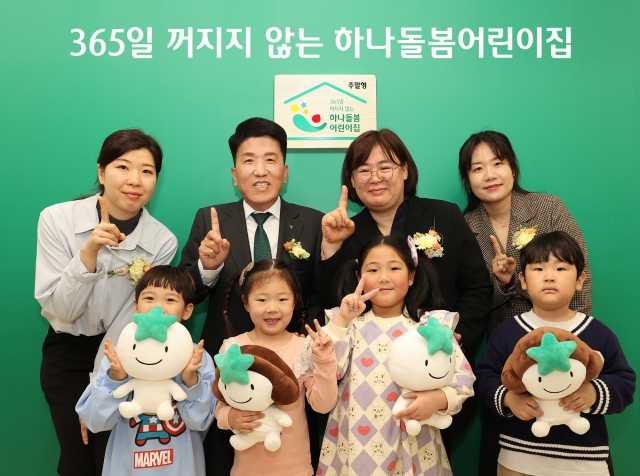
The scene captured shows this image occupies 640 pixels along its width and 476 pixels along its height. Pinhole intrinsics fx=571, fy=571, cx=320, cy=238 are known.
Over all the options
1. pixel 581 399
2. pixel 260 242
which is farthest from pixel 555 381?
pixel 260 242

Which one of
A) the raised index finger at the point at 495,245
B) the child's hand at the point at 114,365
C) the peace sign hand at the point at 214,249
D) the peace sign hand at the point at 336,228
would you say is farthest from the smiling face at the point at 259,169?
the raised index finger at the point at 495,245

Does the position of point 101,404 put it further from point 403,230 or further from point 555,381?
point 555,381

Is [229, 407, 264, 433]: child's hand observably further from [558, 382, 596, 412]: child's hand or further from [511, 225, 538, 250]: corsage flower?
[511, 225, 538, 250]: corsage flower

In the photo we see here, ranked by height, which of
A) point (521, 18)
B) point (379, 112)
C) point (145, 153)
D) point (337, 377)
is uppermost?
point (521, 18)

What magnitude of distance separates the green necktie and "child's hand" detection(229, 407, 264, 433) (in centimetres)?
81

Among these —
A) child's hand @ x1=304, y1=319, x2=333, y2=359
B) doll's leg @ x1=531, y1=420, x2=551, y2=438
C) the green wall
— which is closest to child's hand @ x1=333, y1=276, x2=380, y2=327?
child's hand @ x1=304, y1=319, x2=333, y2=359

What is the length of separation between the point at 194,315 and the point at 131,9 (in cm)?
177

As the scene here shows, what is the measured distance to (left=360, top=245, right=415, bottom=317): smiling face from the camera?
2.28 m

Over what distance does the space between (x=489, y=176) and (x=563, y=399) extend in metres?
1.17

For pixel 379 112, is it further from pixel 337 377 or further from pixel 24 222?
pixel 24 222

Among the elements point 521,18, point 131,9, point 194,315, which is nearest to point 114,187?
point 194,315

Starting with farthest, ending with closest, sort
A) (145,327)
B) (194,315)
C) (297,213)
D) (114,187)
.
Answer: (194,315) < (297,213) < (114,187) < (145,327)

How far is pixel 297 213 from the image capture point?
2.86 meters

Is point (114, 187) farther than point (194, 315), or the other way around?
point (194, 315)
